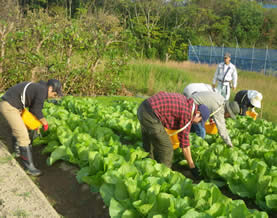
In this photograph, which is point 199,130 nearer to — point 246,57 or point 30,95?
point 30,95

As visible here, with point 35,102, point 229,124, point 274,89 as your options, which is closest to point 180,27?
point 274,89

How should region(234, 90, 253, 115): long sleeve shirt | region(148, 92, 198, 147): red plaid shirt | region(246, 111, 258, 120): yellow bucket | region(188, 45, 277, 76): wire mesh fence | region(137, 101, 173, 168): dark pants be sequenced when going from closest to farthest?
1. region(148, 92, 198, 147): red plaid shirt
2. region(137, 101, 173, 168): dark pants
3. region(234, 90, 253, 115): long sleeve shirt
4. region(246, 111, 258, 120): yellow bucket
5. region(188, 45, 277, 76): wire mesh fence

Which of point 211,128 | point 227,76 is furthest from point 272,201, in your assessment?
point 227,76

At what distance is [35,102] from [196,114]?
2.17m

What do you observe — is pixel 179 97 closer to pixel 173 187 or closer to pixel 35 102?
pixel 173 187

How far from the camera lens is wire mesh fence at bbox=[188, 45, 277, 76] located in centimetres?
1884

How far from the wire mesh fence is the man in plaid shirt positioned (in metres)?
13.7

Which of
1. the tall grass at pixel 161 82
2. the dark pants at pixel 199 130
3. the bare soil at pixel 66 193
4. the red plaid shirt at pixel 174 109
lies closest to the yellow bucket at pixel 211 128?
the dark pants at pixel 199 130

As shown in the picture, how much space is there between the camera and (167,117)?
3.53 metres

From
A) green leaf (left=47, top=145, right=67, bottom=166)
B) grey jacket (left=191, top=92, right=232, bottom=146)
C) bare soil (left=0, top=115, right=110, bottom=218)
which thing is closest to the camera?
bare soil (left=0, top=115, right=110, bottom=218)

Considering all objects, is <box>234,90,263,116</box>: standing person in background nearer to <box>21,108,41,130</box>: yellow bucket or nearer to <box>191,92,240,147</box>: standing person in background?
<box>191,92,240,147</box>: standing person in background

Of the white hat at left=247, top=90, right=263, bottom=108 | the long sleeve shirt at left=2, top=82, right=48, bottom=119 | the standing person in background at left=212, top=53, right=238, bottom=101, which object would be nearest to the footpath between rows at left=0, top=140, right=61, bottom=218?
the long sleeve shirt at left=2, top=82, right=48, bottom=119

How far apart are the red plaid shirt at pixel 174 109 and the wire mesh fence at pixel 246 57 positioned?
13.8m

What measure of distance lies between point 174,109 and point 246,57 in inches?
779
